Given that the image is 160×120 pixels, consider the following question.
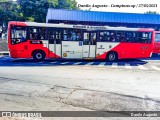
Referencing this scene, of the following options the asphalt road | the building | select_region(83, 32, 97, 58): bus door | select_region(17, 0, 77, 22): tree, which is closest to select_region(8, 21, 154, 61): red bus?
select_region(83, 32, 97, 58): bus door

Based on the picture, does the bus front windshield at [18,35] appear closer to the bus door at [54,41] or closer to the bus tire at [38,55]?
the bus tire at [38,55]

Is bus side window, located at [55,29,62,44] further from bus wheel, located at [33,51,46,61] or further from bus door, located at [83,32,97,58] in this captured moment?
bus door, located at [83,32,97,58]

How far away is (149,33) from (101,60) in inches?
178

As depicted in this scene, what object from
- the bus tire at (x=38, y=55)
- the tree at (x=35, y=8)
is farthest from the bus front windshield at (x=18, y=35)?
the tree at (x=35, y=8)

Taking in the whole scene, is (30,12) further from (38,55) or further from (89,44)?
(89,44)

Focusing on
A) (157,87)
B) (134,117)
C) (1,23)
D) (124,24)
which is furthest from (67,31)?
(1,23)

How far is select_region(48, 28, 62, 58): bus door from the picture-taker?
14.7 metres

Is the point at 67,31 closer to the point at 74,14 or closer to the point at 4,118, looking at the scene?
the point at 4,118

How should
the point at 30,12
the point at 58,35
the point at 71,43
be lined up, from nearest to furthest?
1. the point at 58,35
2. the point at 71,43
3. the point at 30,12

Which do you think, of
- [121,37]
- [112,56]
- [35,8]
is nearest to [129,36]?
[121,37]

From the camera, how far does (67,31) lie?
49.0 ft

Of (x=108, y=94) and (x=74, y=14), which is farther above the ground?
(x=74, y=14)

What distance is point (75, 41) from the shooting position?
15.0 m

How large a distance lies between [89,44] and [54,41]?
8.96 feet
